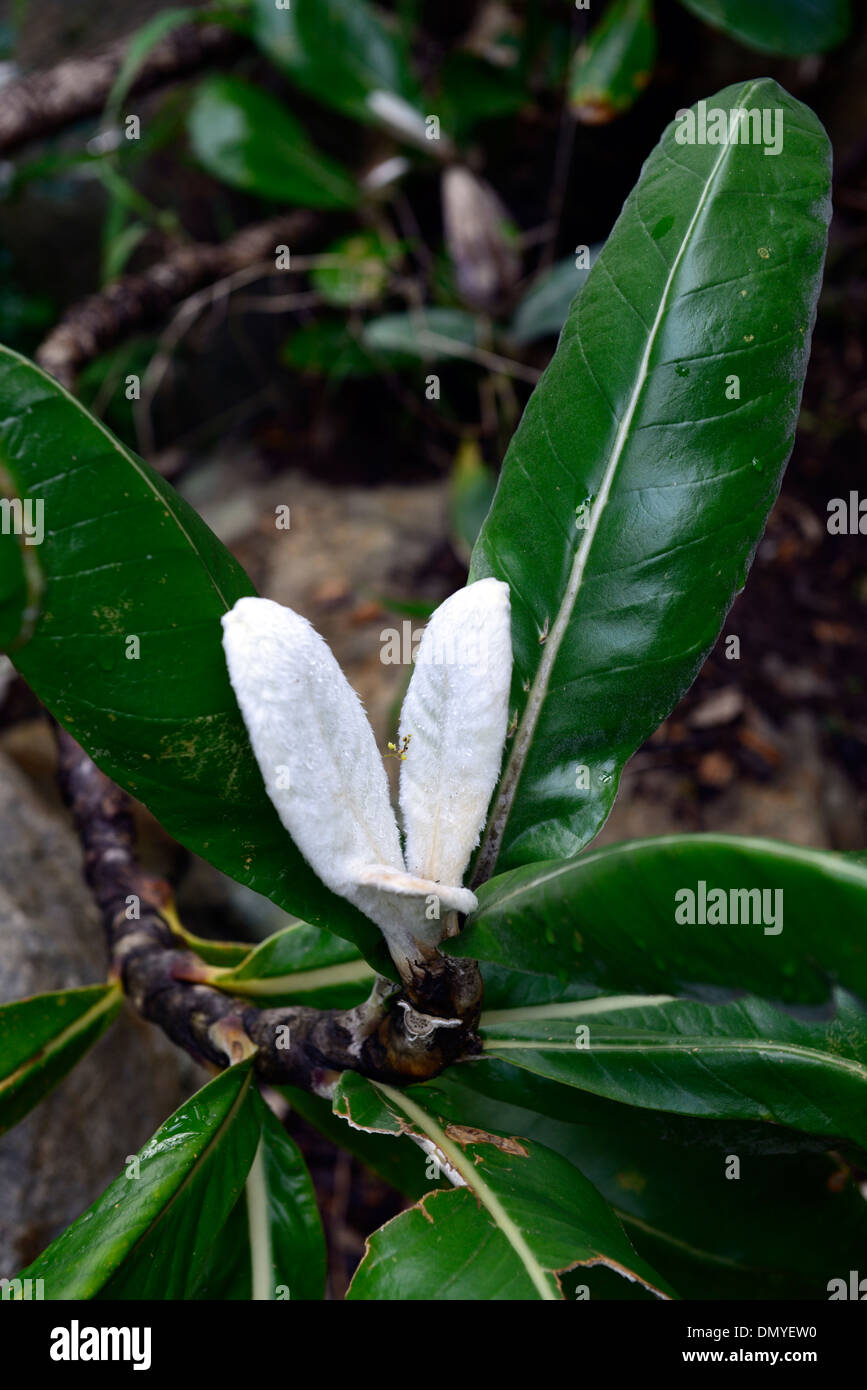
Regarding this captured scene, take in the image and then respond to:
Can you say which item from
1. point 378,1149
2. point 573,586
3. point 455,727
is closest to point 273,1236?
point 378,1149

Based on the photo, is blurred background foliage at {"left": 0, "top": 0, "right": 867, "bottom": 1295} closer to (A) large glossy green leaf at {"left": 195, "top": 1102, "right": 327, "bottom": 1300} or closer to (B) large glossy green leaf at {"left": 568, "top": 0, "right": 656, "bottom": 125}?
(B) large glossy green leaf at {"left": 568, "top": 0, "right": 656, "bottom": 125}

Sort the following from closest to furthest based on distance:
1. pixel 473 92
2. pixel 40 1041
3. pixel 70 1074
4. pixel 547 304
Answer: pixel 40 1041 → pixel 70 1074 → pixel 547 304 → pixel 473 92

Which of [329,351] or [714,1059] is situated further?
[329,351]

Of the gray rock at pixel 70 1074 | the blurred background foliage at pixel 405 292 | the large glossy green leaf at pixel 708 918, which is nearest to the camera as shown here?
the large glossy green leaf at pixel 708 918

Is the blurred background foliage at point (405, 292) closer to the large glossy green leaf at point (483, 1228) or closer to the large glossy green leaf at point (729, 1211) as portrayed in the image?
the large glossy green leaf at point (729, 1211)

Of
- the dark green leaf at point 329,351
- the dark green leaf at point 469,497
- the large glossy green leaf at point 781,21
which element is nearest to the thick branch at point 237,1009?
the dark green leaf at point 469,497

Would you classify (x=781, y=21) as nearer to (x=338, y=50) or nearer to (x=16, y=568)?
(x=338, y=50)
